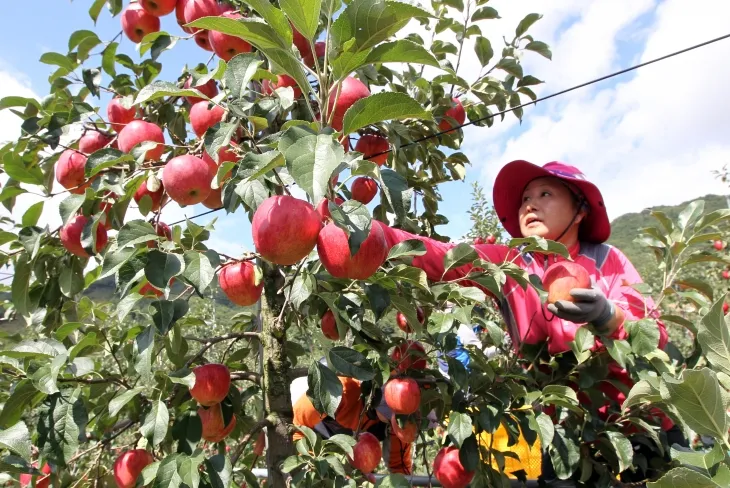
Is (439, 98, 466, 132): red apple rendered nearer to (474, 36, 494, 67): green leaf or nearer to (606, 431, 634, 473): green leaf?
(474, 36, 494, 67): green leaf

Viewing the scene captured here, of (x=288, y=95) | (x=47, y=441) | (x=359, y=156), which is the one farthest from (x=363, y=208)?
(x=47, y=441)

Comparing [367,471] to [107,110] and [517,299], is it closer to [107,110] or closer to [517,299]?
[517,299]

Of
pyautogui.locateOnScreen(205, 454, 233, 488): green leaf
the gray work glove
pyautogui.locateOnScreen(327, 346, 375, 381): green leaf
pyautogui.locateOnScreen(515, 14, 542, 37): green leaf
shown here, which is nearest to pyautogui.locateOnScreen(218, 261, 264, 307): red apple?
pyautogui.locateOnScreen(327, 346, 375, 381): green leaf

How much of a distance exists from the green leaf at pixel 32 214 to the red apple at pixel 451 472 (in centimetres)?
146

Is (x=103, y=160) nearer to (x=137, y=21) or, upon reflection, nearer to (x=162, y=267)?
(x=162, y=267)

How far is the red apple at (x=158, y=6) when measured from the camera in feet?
5.61

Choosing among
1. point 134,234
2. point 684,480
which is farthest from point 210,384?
point 684,480

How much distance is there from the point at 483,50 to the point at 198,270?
64.4 inches

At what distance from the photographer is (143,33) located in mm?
1892

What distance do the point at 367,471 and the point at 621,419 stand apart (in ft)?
2.63

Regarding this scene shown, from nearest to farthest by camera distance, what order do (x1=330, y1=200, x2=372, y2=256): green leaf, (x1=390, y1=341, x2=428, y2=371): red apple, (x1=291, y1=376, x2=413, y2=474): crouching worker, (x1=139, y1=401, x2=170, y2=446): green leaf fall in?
(x1=330, y1=200, x2=372, y2=256): green leaf, (x1=139, y1=401, x2=170, y2=446): green leaf, (x1=390, y1=341, x2=428, y2=371): red apple, (x1=291, y1=376, x2=413, y2=474): crouching worker

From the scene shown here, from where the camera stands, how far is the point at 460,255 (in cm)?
139

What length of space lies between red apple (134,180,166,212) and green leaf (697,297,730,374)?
1.23m

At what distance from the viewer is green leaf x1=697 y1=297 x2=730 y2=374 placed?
2.51 ft
